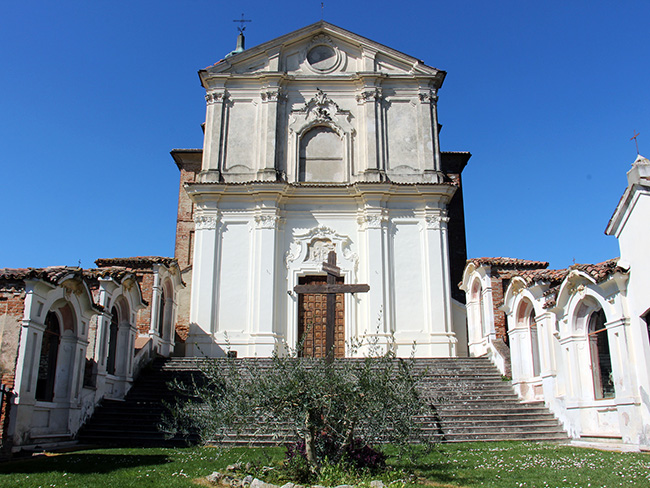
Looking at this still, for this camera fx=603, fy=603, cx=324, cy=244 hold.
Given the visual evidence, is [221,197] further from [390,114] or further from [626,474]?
[626,474]

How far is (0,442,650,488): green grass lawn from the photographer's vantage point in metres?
8.09

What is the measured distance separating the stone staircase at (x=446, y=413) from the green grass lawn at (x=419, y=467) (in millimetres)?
1549

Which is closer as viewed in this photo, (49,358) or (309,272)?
(49,358)

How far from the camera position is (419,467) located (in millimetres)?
9227

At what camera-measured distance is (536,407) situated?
14.9 meters

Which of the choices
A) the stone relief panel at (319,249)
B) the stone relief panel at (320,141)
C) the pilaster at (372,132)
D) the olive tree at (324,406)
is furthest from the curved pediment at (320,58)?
the olive tree at (324,406)

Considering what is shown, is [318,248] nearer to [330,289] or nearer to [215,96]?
[215,96]

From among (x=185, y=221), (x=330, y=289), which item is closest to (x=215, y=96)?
(x=185, y=221)

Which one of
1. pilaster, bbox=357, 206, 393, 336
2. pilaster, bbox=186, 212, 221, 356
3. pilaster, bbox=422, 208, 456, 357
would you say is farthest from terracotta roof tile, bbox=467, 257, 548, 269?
pilaster, bbox=186, 212, 221, 356

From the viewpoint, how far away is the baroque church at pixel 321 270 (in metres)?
13.7

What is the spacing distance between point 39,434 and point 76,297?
10.1 ft

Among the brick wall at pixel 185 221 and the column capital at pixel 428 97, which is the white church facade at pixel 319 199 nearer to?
the column capital at pixel 428 97

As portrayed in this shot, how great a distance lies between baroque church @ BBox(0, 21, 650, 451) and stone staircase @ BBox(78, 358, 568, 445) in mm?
445

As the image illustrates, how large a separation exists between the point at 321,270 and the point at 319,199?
2.77 meters
